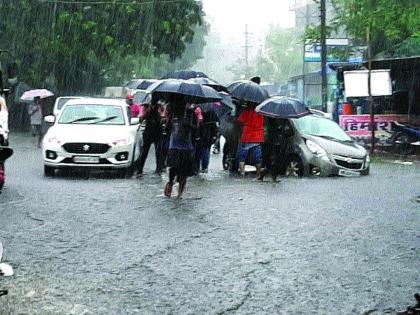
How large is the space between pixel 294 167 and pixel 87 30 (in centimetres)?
1978

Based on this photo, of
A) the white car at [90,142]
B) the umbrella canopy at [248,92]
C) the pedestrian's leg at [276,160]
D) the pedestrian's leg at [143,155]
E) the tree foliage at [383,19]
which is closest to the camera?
the pedestrian's leg at [276,160]

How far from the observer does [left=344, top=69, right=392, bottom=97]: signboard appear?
24688 millimetres

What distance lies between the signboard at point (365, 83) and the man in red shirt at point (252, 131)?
33.9 ft

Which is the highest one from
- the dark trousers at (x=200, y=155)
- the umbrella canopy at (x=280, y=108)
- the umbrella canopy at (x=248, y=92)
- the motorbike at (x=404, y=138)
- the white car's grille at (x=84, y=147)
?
the umbrella canopy at (x=248, y=92)

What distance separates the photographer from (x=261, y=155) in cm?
1529

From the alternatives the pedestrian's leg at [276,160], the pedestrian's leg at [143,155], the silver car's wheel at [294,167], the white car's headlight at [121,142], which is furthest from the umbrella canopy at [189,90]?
the silver car's wheel at [294,167]

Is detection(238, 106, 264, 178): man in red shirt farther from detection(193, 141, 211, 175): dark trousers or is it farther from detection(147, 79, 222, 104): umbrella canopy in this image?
detection(147, 79, 222, 104): umbrella canopy

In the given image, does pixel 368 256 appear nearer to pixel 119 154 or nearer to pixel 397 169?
pixel 119 154

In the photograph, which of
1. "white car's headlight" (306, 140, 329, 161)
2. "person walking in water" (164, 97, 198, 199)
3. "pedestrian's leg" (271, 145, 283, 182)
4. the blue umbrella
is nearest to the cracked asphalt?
"person walking in water" (164, 97, 198, 199)

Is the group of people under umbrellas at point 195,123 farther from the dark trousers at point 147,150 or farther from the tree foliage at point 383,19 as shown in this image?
the tree foliage at point 383,19

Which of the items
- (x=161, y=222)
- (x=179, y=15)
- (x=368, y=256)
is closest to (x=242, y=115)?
(x=161, y=222)

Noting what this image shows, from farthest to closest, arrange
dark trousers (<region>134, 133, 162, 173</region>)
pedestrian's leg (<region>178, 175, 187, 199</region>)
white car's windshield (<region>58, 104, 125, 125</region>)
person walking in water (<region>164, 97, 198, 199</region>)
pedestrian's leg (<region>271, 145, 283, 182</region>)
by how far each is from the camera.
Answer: white car's windshield (<region>58, 104, 125, 125</region>)
dark trousers (<region>134, 133, 162, 173</region>)
pedestrian's leg (<region>271, 145, 283, 182</region>)
pedestrian's leg (<region>178, 175, 187, 199</region>)
person walking in water (<region>164, 97, 198, 199</region>)

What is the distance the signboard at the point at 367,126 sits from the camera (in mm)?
26109

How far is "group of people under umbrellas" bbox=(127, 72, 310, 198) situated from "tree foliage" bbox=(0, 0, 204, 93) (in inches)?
714
